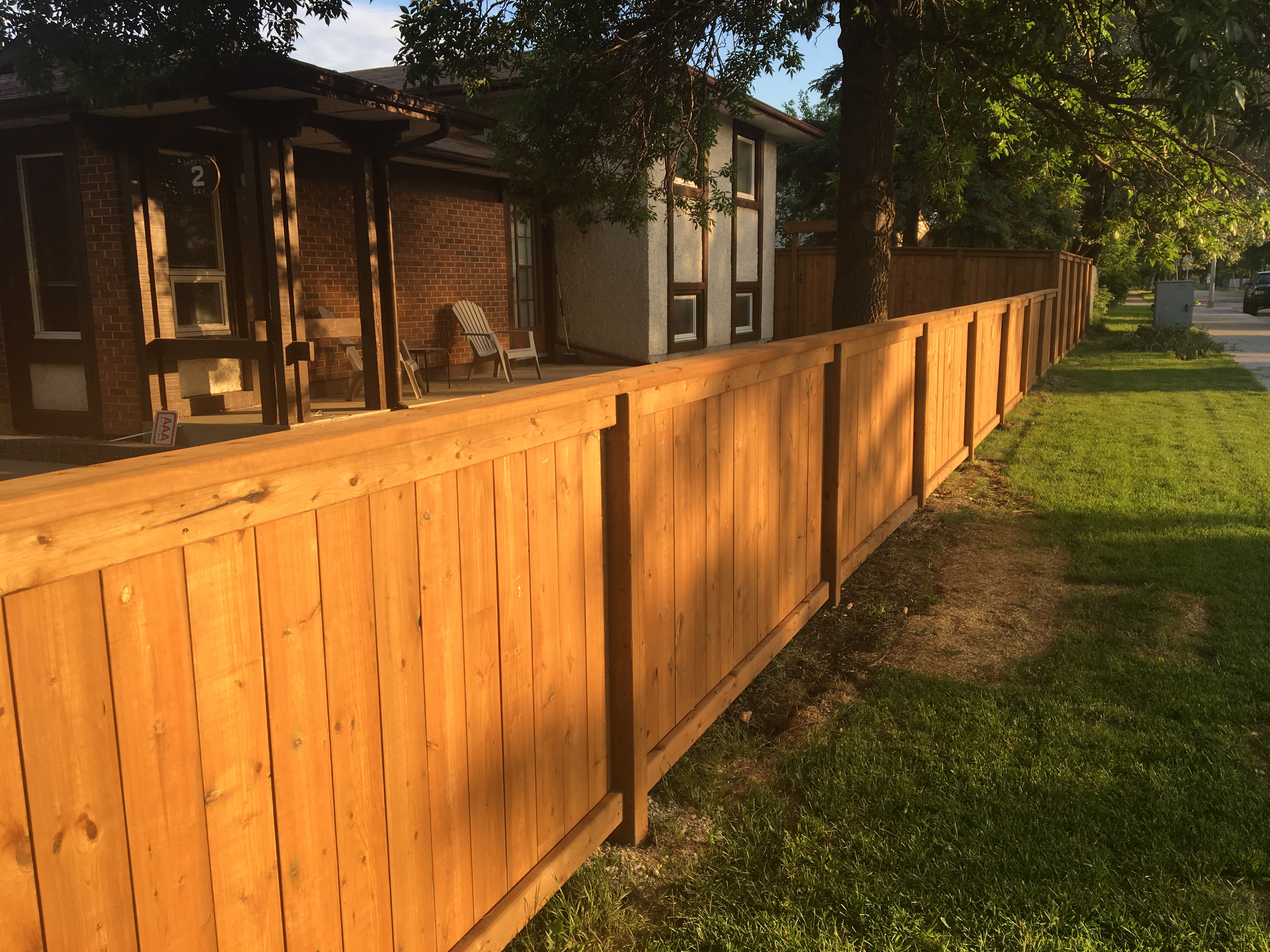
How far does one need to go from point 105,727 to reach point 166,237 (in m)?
10.2

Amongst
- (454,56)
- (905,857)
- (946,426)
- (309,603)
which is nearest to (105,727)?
(309,603)

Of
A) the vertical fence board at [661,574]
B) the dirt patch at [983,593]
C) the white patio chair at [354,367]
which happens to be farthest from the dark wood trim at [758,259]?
the vertical fence board at [661,574]

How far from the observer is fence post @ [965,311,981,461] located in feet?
29.2

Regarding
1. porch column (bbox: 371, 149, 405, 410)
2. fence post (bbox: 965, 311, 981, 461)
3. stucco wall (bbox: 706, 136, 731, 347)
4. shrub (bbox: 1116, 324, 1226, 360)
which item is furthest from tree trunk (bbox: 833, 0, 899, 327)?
shrub (bbox: 1116, 324, 1226, 360)

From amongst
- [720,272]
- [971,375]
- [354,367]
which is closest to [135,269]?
[354,367]

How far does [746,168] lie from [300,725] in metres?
20.6

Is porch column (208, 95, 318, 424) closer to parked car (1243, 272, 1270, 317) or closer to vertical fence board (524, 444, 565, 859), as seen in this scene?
vertical fence board (524, 444, 565, 859)

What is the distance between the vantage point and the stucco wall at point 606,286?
1734cm

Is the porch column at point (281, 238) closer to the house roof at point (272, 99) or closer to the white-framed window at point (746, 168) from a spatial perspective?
the house roof at point (272, 99)

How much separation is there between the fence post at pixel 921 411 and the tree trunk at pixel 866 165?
1.66 metres

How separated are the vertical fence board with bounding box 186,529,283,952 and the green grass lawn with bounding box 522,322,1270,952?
117cm

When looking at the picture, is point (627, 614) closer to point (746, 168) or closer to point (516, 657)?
point (516, 657)

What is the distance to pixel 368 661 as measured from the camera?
6.84 ft

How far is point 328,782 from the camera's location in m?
2.00
